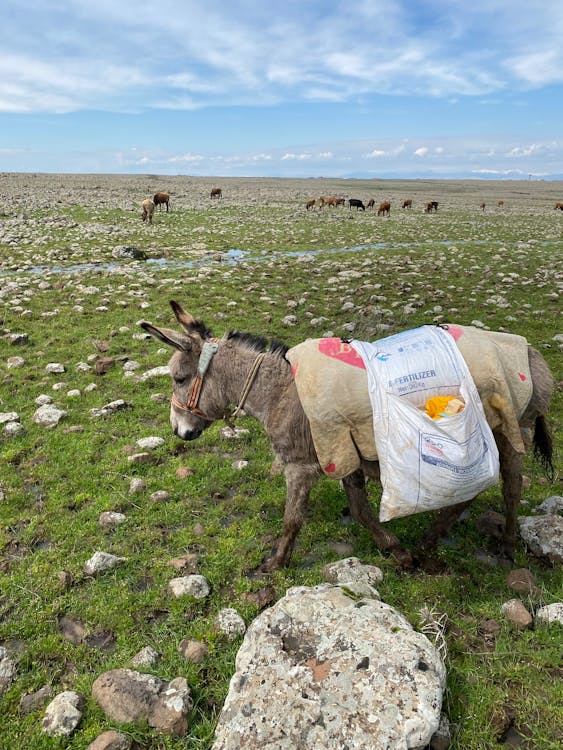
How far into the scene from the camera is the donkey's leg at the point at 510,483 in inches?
205

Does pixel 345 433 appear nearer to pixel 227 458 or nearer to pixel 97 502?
pixel 227 458

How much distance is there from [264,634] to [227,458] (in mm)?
3889

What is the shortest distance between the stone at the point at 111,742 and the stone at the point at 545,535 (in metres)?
4.63

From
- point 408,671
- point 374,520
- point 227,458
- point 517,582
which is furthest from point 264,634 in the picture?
point 227,458

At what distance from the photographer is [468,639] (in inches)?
162

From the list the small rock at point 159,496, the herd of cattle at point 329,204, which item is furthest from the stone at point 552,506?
the herd of cattle at point 329,204

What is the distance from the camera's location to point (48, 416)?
26.1 feet

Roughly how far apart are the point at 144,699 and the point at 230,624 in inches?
39.0

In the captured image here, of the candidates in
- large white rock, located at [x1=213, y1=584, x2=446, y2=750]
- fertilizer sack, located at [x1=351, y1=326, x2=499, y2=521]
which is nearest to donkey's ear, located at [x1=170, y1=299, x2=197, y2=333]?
fertilizer sack, located at [x1=351, y1=326, x2=499, y2=521]

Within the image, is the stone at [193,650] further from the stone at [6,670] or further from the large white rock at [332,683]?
the stone at [6,670]

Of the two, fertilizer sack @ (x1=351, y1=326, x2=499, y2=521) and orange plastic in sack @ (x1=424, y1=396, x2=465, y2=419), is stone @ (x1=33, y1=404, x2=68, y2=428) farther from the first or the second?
orange plastic in sack @ (x1=424, y1=396, x2=465, y2=419)

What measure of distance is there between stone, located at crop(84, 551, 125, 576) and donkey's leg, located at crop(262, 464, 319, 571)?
172 cm

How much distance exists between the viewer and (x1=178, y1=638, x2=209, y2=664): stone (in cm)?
401

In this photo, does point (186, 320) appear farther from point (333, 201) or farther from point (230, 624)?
point (333, 201)
